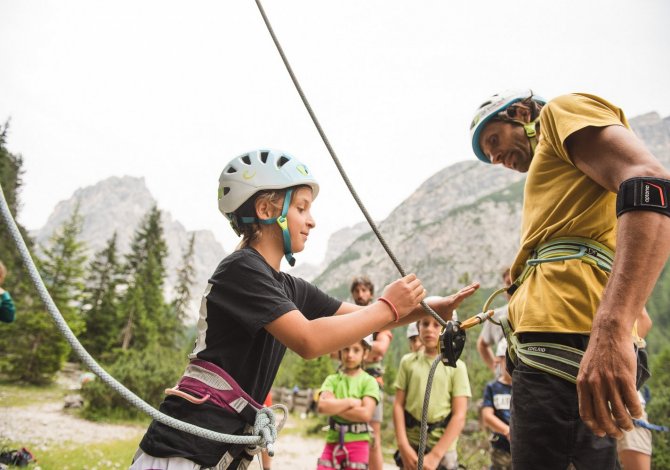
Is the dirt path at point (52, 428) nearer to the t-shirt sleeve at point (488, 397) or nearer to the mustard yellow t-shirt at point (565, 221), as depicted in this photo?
the t-shirt sleeve at point (488, 397)

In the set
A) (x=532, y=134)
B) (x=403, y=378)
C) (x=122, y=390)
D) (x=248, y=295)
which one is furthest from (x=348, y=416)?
(x=532, y=134)

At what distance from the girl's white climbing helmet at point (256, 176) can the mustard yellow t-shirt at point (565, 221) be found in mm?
1486

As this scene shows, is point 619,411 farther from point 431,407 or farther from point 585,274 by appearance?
point 431,407

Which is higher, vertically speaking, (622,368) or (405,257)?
(622,368)

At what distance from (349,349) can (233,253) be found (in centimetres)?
323

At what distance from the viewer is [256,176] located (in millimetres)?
2781

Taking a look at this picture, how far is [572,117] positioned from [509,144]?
3.77 feet

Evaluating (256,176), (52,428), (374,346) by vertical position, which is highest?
(256,176)

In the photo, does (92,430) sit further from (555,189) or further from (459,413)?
(555,189)

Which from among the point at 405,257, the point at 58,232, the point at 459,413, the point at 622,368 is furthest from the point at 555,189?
the point at 405,257

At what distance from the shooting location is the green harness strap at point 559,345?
1.76 m

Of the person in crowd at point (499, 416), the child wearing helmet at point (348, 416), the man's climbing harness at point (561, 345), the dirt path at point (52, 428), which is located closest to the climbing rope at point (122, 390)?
the man's climbing harness at point (561, 345)

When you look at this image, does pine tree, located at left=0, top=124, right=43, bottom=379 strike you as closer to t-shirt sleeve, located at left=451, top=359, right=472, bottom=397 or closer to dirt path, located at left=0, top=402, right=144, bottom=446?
dirt path, located at left=0, top=402, right=144, bottom=446

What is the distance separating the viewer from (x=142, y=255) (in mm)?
44406
